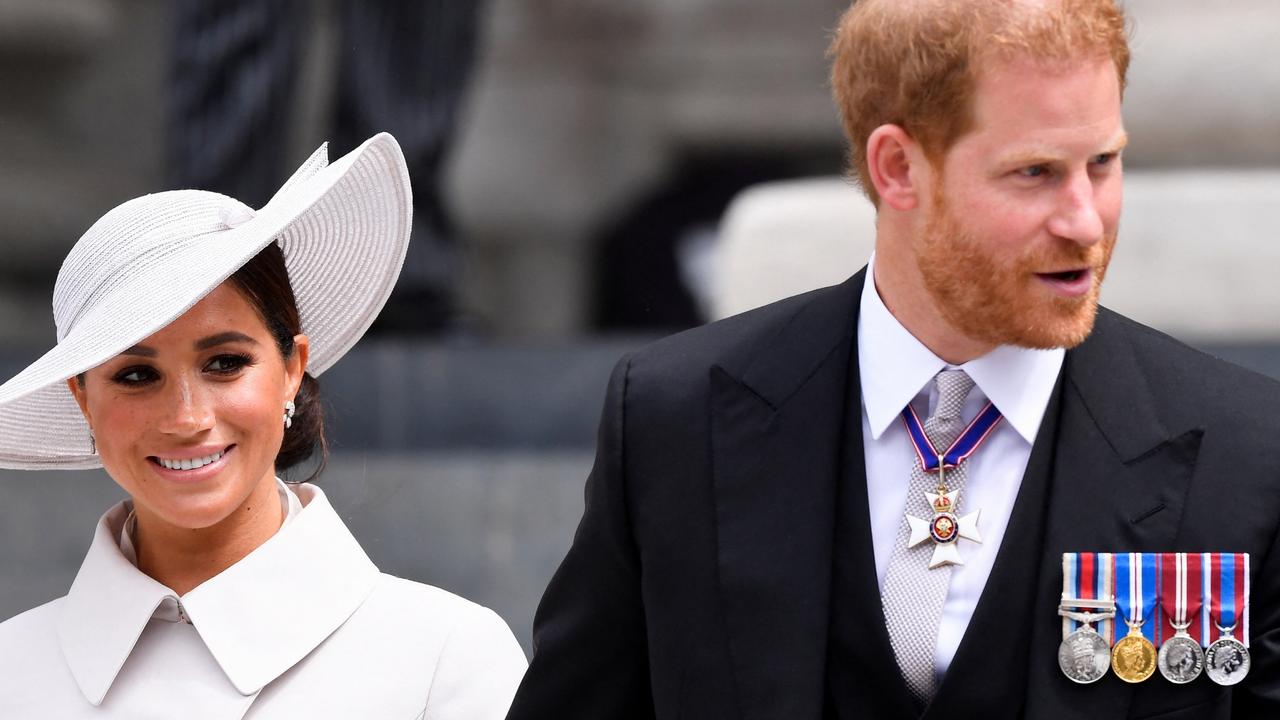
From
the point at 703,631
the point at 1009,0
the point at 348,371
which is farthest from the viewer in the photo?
the point at 348,371

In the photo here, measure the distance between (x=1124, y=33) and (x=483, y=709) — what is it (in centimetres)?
141

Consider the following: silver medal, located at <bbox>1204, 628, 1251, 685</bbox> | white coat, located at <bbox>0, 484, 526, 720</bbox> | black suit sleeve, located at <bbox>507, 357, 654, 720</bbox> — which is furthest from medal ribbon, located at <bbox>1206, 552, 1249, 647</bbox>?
white coat, located at <bbox>0, 484, 526, 720</bbox>

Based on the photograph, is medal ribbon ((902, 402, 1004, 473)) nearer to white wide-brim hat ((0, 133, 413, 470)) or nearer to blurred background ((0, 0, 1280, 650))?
white wide-brim hat ((0, 133, 413, 470))

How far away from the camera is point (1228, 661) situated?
2.77 meters

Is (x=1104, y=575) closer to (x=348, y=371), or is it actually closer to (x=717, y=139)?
(x=348, y=371)

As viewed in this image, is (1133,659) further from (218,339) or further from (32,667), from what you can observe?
(32,667)

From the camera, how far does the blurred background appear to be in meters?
6.27

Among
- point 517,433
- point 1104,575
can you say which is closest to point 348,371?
point 517,433

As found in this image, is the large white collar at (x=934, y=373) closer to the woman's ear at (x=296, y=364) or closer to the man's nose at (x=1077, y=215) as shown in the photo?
the man's nose at (x=1077, y=215)

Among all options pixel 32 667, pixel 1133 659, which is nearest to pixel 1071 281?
pixel 1133 659

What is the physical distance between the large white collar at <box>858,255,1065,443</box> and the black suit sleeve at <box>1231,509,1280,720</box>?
0.37 m

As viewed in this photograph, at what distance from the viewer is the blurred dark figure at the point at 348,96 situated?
6.48 metres

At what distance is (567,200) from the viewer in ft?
32.7

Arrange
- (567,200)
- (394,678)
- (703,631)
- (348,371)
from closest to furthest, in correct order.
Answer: (703,631) → (394,678) → (348,371) → (567,200)
